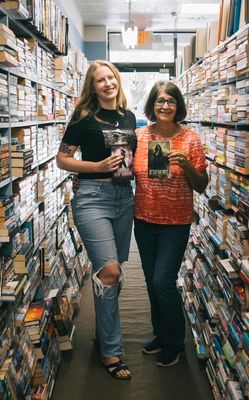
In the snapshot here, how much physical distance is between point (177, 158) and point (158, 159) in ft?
0.31

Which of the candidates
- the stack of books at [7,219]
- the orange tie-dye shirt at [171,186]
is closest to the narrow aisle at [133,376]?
the orange tie-dye shirt at [171,186]

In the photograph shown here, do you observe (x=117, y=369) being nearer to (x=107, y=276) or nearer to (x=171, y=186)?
(x=107, y=276)

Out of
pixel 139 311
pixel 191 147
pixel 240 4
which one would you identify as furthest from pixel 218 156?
pixel 139 311

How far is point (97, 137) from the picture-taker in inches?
91.3

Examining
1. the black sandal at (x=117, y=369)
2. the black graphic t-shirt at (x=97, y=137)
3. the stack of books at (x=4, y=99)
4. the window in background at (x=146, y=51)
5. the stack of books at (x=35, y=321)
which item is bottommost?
the black sandal at (x=117, y=369)

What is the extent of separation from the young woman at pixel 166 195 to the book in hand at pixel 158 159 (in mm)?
49

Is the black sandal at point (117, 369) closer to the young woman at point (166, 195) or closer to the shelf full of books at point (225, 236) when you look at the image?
the young woman at point (166, 195)

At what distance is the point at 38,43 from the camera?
276 centimetres

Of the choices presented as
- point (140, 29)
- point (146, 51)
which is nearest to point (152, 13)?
point (140, 29)

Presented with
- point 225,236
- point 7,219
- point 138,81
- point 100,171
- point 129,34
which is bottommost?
point 225,236

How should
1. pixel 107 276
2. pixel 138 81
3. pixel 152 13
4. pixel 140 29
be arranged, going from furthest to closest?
pixel 138 81 → pixel 140 29 → pixel 152 13 → pixel 107 276

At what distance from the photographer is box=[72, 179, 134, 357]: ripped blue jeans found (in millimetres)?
2332

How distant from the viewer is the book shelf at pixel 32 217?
1.92 meters

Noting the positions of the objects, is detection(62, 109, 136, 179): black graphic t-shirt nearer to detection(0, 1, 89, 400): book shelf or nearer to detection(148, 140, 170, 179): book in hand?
detection(148, 140, 170, 179): book in hand
